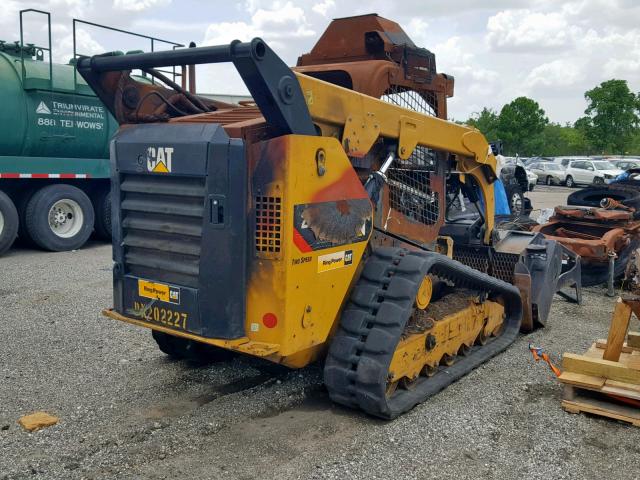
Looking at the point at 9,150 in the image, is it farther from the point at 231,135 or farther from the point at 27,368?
the point at 231,135

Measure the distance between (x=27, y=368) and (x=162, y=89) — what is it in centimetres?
247

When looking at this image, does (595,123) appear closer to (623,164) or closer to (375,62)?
(623,164)

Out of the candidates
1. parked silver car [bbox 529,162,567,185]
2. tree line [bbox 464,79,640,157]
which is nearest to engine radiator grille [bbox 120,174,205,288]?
parked silver car [bbox 529,162,567,185]

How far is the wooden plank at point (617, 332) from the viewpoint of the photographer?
15.3 ft

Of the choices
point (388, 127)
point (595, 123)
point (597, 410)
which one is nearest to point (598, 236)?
→ point (597, 410)

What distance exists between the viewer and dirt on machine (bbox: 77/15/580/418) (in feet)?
12.4

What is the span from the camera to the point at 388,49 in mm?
5316

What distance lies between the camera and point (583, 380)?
4480 mm

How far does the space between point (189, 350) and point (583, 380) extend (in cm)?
291

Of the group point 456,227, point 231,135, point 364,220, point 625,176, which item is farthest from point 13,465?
point 625,176

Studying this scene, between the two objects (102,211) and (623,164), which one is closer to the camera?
(102,211)

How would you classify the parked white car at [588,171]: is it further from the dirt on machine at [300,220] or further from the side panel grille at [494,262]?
the dirt on machine at [300,220]

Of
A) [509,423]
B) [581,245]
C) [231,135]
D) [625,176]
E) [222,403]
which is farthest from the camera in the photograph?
[625,176]

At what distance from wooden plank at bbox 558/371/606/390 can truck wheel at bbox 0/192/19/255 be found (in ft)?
28.8
